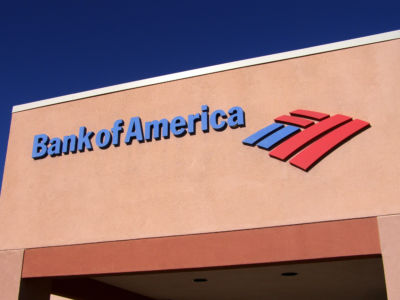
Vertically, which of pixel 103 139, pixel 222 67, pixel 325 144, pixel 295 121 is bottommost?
pixel 325 144

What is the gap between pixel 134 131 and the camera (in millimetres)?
12828

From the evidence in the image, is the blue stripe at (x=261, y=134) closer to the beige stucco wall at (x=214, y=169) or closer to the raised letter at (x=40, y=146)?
the beige stucco wall at (x=214, y=169)

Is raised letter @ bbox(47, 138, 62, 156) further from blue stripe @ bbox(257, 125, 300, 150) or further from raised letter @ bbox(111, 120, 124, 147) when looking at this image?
blue stripe @ bbox(257, 125, 300, 150)

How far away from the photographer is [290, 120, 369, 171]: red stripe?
35.9 feet

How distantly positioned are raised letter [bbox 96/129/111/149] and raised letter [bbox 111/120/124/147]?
0.14 metres

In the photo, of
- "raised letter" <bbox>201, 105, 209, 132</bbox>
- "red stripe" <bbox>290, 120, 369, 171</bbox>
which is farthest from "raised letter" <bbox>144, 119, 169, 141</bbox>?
"red stripe" <bbox>290, 120, 369, 171</bbox>

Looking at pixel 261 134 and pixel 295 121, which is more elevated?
pixel 295 121

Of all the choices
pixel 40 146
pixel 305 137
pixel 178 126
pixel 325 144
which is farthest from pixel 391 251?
pixel 40 146

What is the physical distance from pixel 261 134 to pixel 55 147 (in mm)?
5401

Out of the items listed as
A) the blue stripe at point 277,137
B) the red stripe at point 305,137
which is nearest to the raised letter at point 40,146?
the blue stripe at point 277,137

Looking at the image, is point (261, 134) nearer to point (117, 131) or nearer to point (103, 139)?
point (117, 131)

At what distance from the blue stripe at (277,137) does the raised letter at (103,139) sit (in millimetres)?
3856

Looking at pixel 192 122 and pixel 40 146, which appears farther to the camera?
pixel 40 146

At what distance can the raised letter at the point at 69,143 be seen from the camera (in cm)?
1324
